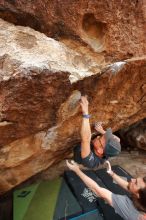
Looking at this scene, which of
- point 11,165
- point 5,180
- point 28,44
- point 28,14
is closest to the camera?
point 28,44

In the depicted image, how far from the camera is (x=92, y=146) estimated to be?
10.9ft

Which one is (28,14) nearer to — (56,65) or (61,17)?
(61,17)

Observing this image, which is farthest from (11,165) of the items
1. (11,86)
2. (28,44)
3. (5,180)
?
(28,44)

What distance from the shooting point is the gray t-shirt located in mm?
2873

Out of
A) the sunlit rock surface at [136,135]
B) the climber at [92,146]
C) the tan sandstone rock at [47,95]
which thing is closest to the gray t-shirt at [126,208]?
the climber at [92,146]

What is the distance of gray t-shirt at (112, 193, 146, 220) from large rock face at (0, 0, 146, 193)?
2.96 ft

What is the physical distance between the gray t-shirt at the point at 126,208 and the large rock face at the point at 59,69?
0.90 metres

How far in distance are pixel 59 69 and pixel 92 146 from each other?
40.7 inches

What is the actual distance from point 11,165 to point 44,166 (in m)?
0.53

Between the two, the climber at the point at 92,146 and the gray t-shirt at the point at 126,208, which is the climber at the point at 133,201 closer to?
the gray t-shirt at the point at 126,208

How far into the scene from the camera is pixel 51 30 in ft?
10.1

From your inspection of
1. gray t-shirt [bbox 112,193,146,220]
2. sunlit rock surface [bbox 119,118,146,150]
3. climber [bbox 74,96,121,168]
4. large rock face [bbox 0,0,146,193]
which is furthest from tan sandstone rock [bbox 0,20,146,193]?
sunlit rock surface [bbox 119,118,146,150]

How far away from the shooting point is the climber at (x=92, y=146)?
3.06 meters

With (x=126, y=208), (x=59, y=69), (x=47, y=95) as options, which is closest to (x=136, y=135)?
(x=126, y=208)
